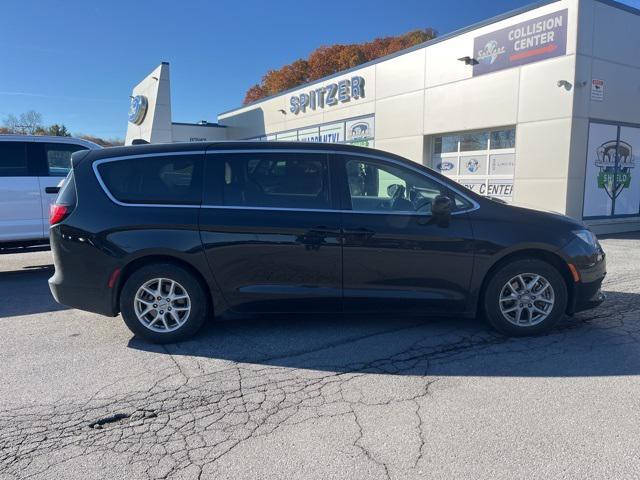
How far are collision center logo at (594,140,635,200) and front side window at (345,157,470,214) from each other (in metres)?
9.91

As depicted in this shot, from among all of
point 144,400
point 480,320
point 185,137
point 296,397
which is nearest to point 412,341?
point 480,320

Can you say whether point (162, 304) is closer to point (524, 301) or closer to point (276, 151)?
point (276, 151)

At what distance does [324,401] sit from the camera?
11.0 ft

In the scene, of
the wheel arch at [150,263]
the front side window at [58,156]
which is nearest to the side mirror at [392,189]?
the wheel arch at [150,263]

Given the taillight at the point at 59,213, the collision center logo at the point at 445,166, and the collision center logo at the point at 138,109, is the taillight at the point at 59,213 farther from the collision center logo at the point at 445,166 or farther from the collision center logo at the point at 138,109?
the collision center logo at the point at 138,109

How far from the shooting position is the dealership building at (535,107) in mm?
11648

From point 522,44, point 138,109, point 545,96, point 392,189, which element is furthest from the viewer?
point 138,109

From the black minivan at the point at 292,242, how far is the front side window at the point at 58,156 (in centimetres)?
367

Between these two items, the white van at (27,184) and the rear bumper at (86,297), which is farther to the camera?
the white van at (27,184)

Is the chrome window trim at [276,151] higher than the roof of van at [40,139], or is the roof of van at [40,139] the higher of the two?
the roof of van at [40,139]

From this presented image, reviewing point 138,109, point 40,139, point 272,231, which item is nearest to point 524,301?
point 272,231

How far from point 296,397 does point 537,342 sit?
242cm

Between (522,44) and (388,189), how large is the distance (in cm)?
1028

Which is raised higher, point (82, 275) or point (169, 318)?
point (82, 275)
